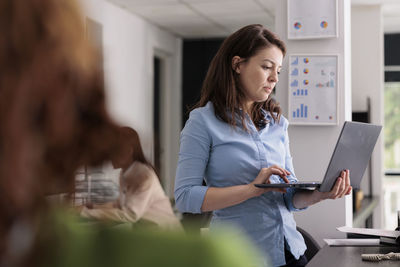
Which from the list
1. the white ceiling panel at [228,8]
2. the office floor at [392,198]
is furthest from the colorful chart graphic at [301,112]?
the office floor at [392,198]

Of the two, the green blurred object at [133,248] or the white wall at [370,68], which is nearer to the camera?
the green blurred object at [133,248]

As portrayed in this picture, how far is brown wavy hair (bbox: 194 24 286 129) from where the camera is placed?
204 centimetres

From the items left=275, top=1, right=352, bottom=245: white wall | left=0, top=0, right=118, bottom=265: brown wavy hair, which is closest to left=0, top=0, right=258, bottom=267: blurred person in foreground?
left=0, top=0, right=118, bottom=265: brown wavy hair

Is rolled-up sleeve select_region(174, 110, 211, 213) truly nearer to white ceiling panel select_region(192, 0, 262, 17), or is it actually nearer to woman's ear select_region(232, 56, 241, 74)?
woman's ear select_region(232, 56, 241, 74)

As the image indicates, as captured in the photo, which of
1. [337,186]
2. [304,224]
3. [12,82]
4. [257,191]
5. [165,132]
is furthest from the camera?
[165,132]

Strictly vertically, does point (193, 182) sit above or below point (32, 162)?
below

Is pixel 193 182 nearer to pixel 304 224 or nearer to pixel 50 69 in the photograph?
pixel 304 224

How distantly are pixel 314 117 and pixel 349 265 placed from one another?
133cm

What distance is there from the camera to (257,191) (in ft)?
6.21

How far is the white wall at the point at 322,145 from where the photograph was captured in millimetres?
3131

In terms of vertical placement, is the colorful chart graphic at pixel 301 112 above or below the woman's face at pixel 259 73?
below

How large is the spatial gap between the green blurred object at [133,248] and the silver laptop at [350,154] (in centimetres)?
150

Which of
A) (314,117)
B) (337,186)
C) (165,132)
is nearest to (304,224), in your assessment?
(314,117)

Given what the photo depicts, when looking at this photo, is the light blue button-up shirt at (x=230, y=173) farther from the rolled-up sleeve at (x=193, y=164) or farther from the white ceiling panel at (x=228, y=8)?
the white ceiling panel at (x=228, y=8)
